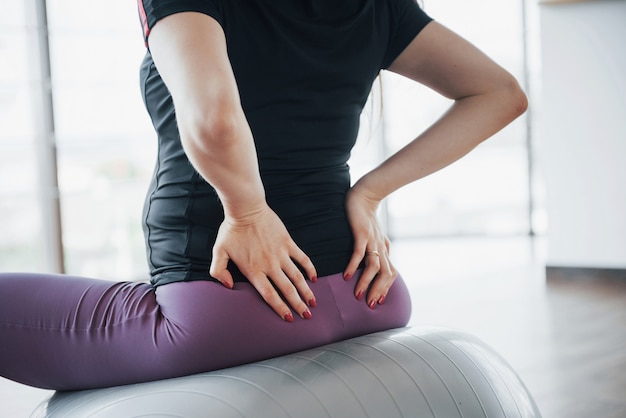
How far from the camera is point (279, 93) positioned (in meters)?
0.98

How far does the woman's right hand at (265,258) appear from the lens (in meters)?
0.96

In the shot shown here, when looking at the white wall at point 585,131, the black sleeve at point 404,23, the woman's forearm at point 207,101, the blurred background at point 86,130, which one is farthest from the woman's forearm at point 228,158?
the white wall at point 585,131

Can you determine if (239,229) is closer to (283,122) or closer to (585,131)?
(283,122)

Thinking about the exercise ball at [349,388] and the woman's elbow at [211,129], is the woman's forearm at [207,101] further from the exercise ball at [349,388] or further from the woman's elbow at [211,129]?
the exercise ball at [349,388]

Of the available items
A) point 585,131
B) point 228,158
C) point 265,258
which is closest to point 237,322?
point 265,258

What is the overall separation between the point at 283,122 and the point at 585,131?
2.87 m

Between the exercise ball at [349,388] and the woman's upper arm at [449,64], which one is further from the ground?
the woman's upper arm at [449,64]

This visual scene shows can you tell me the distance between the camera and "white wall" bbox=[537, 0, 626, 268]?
3.49 metres

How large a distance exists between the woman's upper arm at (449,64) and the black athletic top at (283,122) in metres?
0.10

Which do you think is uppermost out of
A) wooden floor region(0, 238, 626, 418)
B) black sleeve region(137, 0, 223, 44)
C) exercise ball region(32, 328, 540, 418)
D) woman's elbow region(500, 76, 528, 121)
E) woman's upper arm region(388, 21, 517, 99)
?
black sleeve region(137, 0, 223, 44)

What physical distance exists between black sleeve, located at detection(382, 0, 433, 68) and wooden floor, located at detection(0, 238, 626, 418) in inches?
22.3

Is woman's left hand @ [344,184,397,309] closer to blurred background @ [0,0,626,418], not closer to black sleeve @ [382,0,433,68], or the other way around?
black sleeve @ [382,0,433,68]

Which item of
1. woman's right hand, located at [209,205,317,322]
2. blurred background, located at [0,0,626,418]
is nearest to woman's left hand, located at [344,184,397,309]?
woman's right hand, located at [209,205,317,322]

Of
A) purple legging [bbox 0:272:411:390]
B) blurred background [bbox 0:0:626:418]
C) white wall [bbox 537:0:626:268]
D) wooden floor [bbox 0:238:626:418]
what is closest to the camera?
purple legging [bbox 0:272:411:390]
